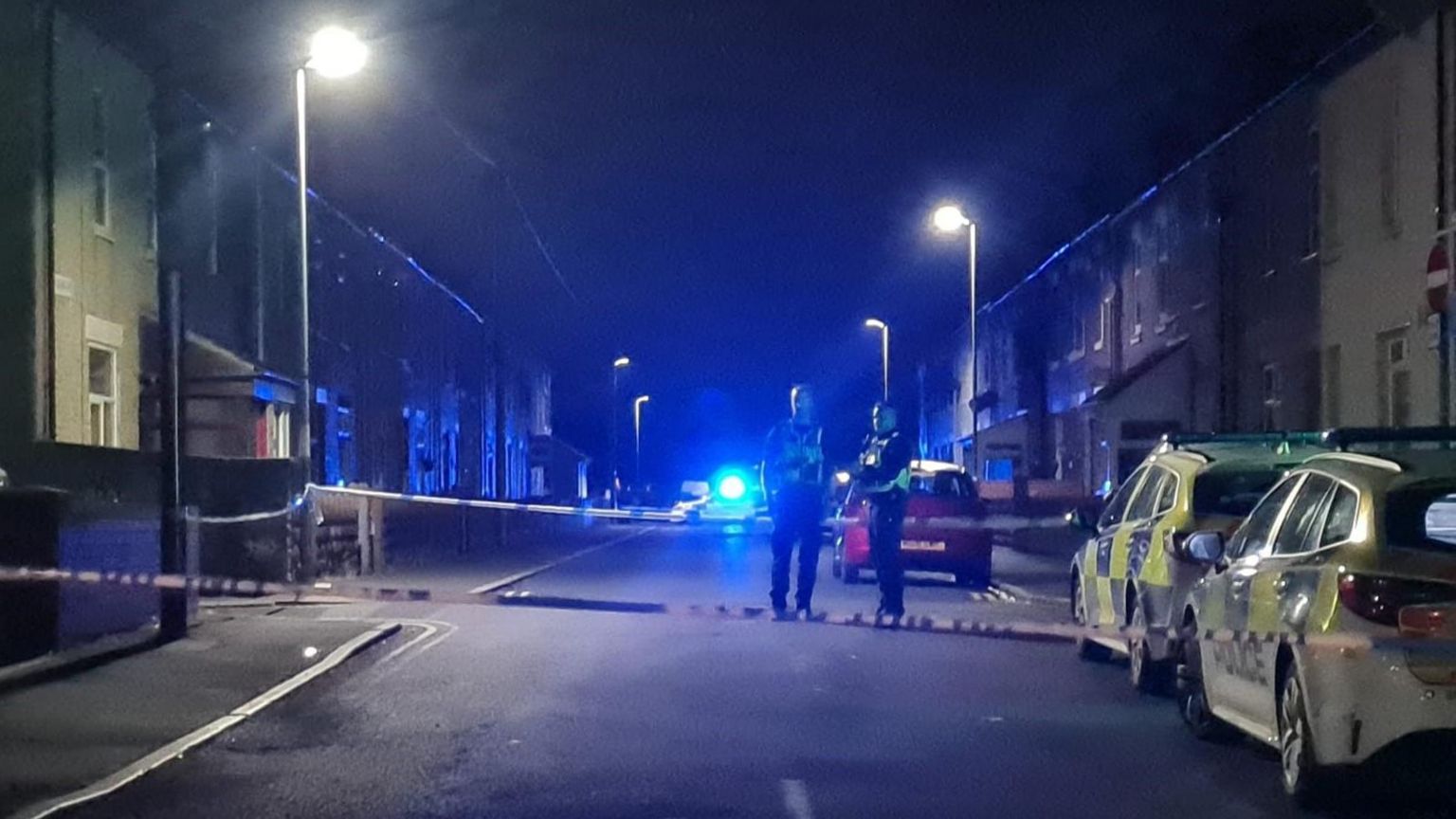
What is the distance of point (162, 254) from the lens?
14586 millimetres

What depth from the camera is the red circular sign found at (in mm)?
14789

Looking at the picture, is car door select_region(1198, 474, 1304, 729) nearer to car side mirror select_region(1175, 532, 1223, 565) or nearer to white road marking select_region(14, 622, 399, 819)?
car side mirror select_region(1175, 532, 1223, 565)

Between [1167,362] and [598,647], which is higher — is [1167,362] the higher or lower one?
the higher one

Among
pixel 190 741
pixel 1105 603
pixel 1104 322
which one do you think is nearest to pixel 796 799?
pixel 190 741

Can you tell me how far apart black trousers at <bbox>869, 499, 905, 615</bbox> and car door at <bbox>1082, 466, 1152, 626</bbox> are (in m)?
1.89

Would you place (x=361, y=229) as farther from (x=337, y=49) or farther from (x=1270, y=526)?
(x=1270, y=526)

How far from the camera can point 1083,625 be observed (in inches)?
565

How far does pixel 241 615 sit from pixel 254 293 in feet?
50.8

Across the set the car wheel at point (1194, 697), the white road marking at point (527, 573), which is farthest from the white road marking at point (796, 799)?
the white road marking at point (527, 573)

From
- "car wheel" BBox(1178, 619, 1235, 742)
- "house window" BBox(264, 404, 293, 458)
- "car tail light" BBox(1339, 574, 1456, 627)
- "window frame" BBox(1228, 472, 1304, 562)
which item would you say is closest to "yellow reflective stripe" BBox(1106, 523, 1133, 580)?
"car wheel" BBox(1178, 619, 1235, 742)

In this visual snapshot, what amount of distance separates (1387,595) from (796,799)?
2.71 metres

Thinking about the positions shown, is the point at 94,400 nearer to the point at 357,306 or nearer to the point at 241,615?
the point at 241,615

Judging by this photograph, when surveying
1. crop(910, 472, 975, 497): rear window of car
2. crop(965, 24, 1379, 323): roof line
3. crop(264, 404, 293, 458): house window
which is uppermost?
crop(965, 24, 1379, 323): roof line

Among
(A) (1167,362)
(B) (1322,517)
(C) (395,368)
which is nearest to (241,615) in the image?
(B) (1322,517)
